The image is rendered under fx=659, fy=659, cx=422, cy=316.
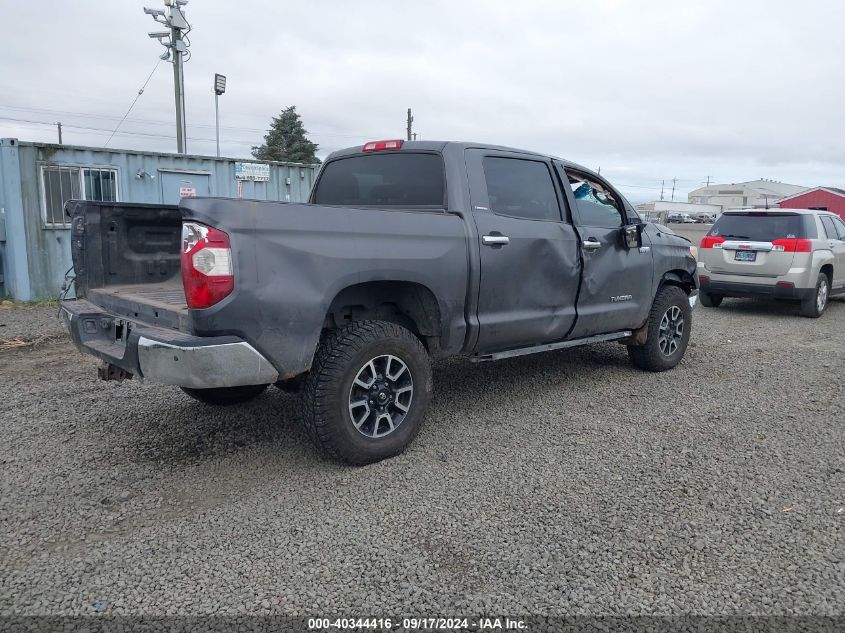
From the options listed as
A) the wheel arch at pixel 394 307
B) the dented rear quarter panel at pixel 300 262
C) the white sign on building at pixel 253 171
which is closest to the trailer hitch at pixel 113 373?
the dented rear quarter panel at pixel 300 262

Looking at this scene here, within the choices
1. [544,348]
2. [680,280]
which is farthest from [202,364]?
[680,280]

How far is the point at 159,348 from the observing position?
10.6ft

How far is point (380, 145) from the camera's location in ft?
15.7

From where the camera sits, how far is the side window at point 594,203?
17.5ft

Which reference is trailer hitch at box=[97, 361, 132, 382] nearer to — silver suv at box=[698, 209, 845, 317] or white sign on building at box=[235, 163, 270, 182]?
silver suv at box=[698, 209, 845, 317]

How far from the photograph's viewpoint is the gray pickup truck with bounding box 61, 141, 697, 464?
10.6 ft

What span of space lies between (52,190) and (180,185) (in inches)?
83.6

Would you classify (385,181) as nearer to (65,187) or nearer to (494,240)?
(494,240)

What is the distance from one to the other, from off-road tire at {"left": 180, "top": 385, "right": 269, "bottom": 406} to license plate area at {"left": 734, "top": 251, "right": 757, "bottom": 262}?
7860 mm

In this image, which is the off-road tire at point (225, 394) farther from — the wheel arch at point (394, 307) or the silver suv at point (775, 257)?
the silver suv at point (775, 257)

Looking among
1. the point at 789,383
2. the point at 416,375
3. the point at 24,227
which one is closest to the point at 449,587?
the point at 416,375

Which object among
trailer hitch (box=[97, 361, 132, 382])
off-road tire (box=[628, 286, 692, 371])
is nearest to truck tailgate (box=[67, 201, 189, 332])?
trailer hitch (box=[97, 361, 132, 382])

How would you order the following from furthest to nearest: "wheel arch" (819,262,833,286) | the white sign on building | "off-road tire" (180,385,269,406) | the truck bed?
the white sign on building
"wheel arch" (819,262,833,286)
"off-road tire" (180,385,269,406)
the truck bed

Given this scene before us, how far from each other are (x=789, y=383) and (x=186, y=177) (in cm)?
1023
